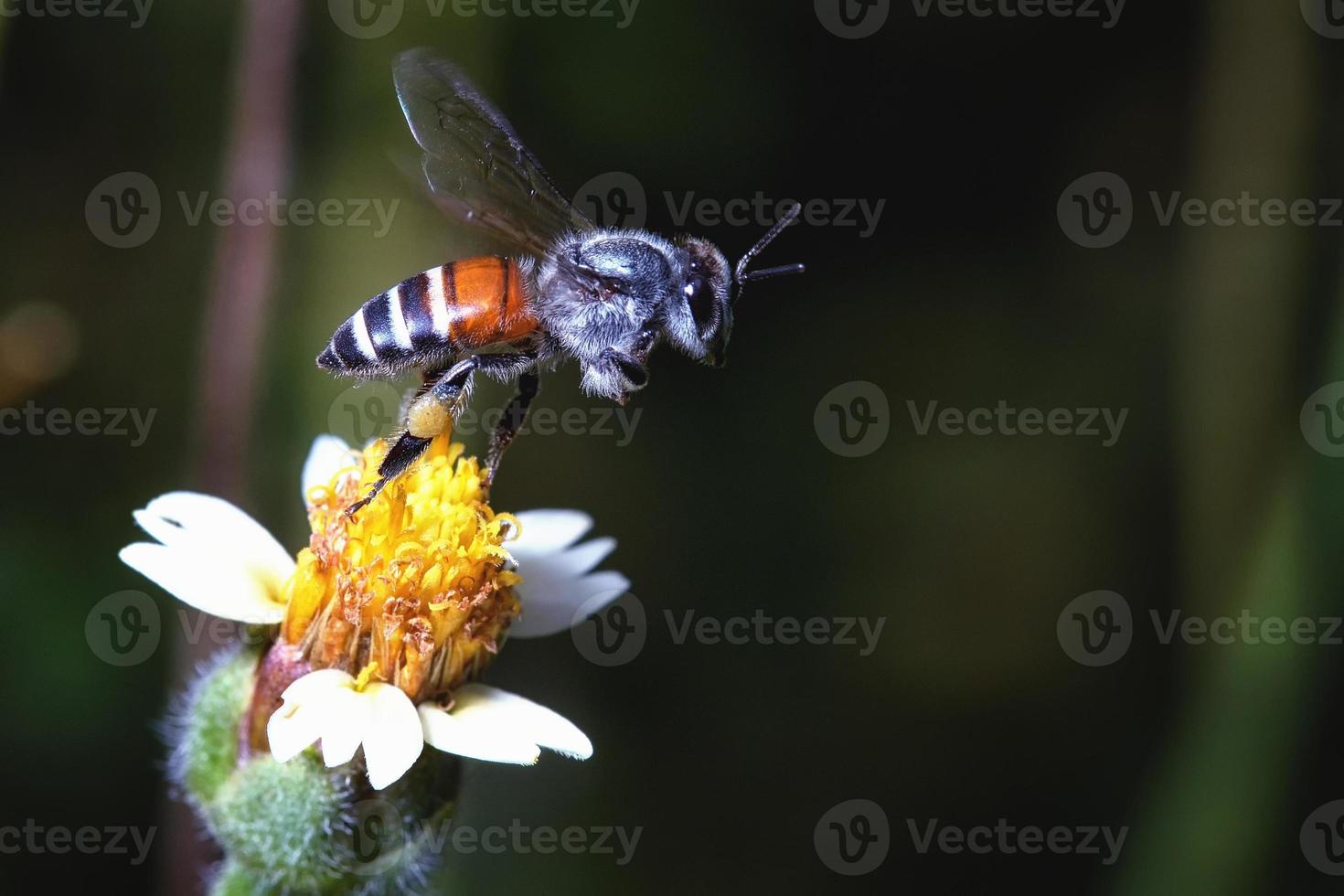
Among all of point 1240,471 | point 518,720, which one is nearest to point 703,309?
point 518,720

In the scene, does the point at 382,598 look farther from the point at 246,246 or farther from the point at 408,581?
the point at 246,246

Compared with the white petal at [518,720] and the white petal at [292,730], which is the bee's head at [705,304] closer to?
A: the white petal at [518,720]

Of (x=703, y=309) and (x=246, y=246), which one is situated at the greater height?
(x=246, y=246)

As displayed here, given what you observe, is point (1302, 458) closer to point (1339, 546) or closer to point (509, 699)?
point (1339, 546)

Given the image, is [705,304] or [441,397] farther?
[705,304]

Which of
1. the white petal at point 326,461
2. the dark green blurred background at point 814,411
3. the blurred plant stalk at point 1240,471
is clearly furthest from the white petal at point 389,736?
the blurred plant stalk at point 1240,471

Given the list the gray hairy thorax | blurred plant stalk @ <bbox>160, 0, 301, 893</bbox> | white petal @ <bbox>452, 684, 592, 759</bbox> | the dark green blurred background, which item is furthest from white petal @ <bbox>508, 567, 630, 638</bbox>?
blurred plant stalk @ <bbox>160, 0, 301, 893</bbox>
